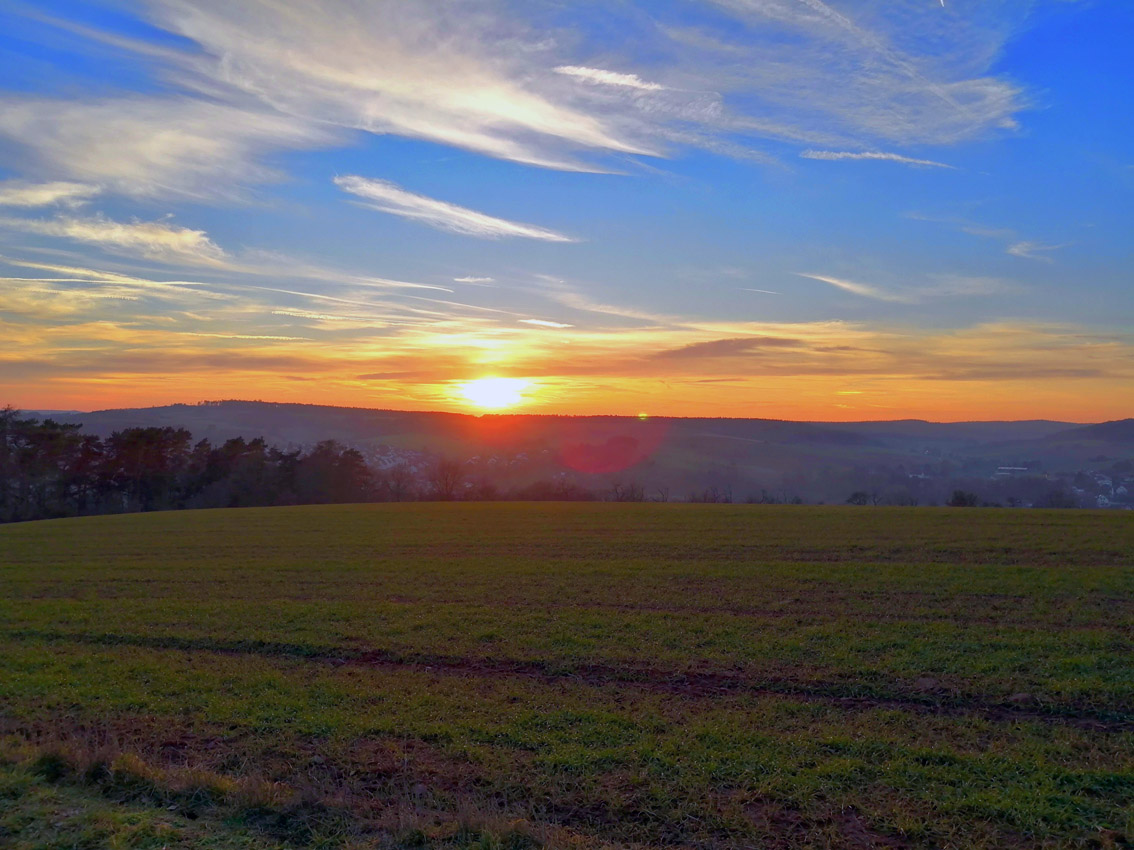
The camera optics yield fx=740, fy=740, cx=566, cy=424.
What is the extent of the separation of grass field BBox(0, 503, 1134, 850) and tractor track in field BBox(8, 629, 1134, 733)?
0.16ft

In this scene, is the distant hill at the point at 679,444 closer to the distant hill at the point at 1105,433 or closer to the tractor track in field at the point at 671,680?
the distant hill at the point at 1105,433

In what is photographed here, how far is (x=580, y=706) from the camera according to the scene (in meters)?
9.02

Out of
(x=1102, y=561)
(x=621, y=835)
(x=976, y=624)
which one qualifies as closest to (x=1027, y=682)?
(x=976, y=624)

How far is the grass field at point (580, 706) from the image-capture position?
20.5 feet

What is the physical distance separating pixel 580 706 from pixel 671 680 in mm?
1625

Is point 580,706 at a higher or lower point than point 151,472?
higher

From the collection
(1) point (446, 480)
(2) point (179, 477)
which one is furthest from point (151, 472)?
(1) point (446, 480)

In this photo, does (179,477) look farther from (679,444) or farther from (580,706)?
(679,444)

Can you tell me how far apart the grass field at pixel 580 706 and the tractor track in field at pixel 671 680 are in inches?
1.9

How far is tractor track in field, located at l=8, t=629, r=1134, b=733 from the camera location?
859cm

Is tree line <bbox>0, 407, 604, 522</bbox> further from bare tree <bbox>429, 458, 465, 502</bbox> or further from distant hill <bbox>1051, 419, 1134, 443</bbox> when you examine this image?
distant hill <bbox>1051, 419, 1134, 443</bbox>

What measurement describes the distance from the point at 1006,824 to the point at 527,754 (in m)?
4.32

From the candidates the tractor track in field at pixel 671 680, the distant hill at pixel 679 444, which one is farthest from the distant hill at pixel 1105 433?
the tractor track in field at pixel 671 680

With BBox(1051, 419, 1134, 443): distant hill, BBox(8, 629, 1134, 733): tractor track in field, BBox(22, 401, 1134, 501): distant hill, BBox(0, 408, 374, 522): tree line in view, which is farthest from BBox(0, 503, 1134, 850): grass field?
BBox(1051, 419, 1134, 443): distant hill
